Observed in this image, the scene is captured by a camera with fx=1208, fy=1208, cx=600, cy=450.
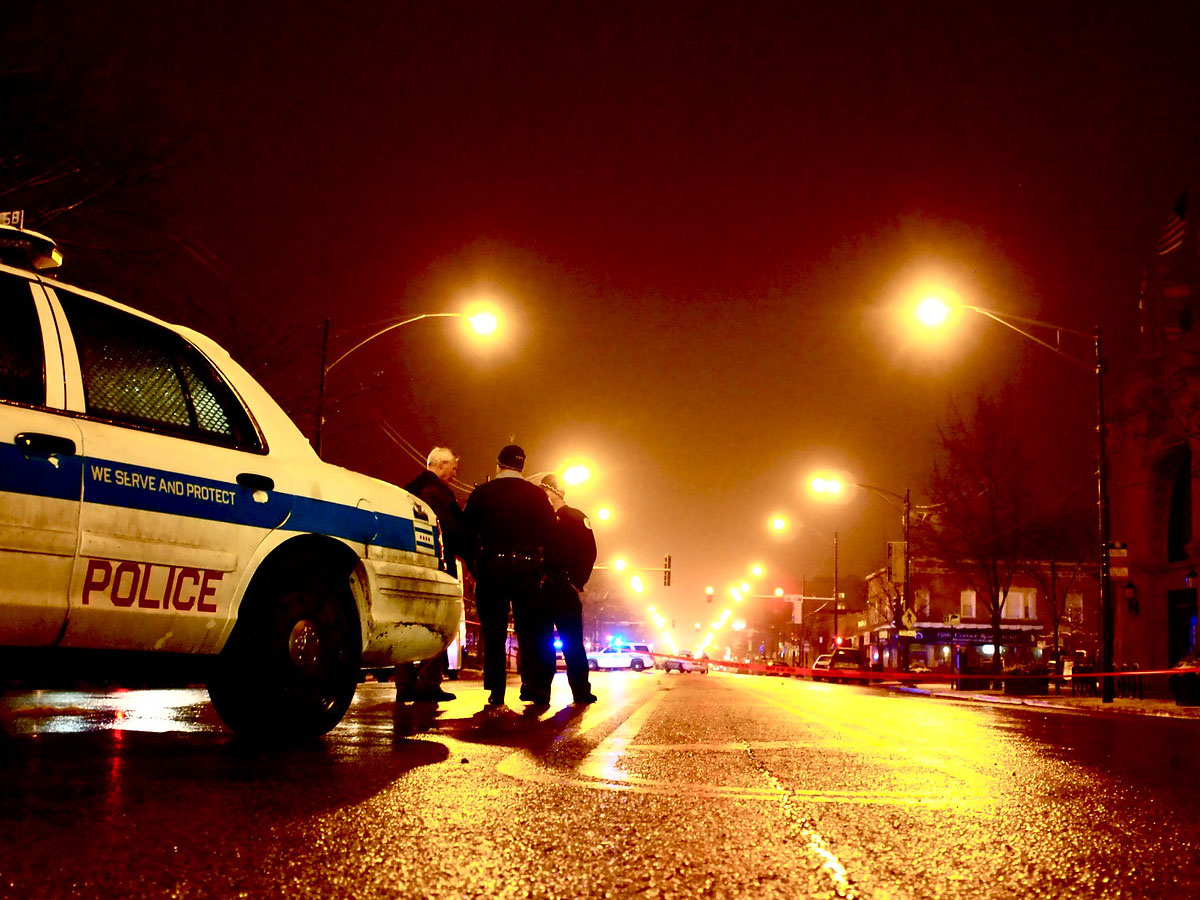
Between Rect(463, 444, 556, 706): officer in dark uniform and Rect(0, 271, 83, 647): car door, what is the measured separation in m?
4.46

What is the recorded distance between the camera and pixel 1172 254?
41.6m

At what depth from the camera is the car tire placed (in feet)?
17.7

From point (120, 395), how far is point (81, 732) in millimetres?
2140

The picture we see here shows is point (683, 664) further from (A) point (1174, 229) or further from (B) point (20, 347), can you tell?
(B) point (20, 347)

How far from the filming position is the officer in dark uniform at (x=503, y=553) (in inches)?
350

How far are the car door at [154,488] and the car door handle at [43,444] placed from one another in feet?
→ 0.32

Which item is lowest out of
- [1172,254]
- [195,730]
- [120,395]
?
[195,730]

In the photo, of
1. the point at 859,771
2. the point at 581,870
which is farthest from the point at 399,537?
the point at 581,870

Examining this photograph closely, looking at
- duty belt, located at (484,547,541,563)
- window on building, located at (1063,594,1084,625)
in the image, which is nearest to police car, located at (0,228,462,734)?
duty belt, located at (484,547,541,563)

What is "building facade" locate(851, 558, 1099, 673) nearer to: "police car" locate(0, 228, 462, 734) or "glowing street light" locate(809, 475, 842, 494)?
"glowing street light" locate(809, 475, 842, 494)

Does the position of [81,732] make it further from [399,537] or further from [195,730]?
[399,537]

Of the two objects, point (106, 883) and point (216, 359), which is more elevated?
point (216, 359)

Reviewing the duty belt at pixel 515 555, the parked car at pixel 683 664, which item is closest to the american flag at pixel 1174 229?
the parked car at pixel 683 664

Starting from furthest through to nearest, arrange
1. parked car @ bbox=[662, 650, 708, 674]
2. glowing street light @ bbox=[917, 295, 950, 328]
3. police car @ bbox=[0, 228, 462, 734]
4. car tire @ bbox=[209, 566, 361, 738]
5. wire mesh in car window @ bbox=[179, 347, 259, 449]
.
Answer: parked car @ bbox=[662, 650, 708, 674], glowing street light @ bbox=[917, 295, 950, 328], wire mesh in car window @ bbox=[179, 347, 259, 449], car tire @ bbox=[209, 566, 361, 738], police car @ bbox=[0, 228, 462, 734]
